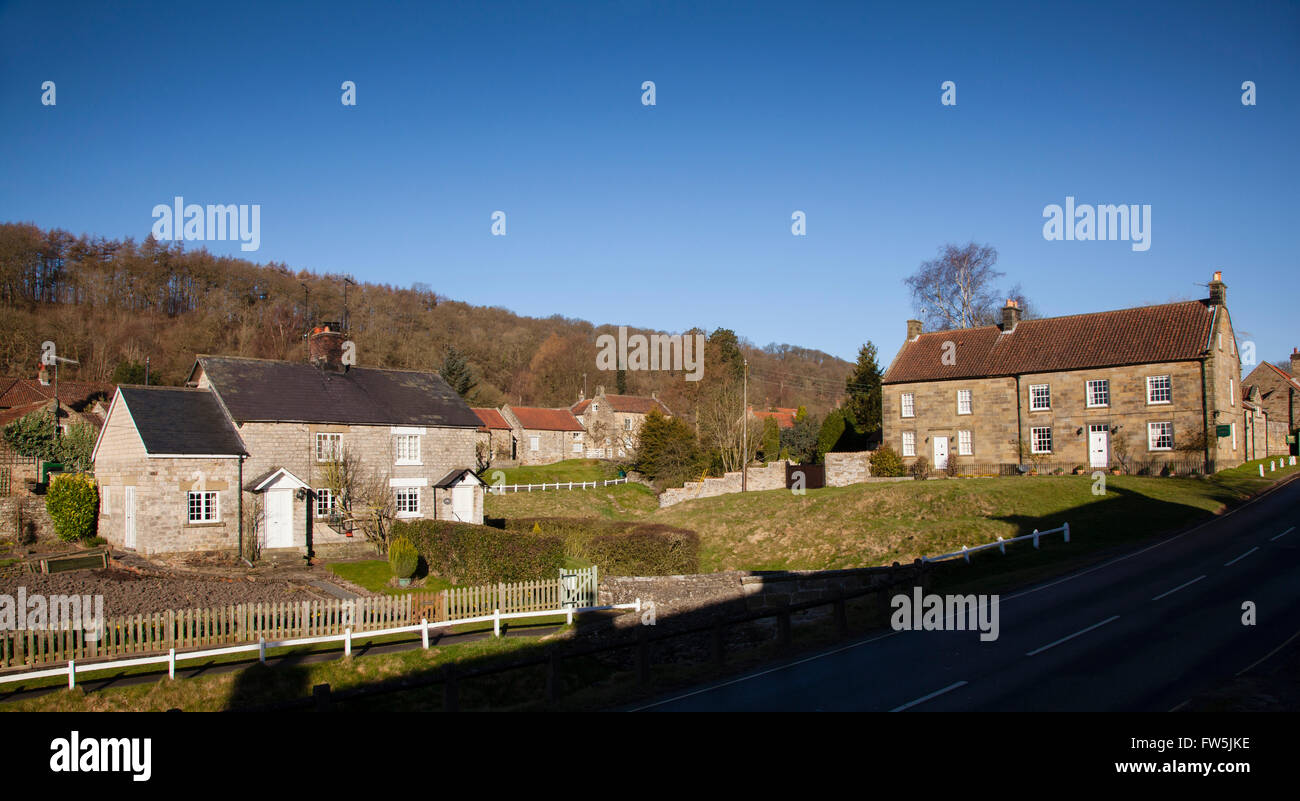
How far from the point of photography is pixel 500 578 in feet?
82.9

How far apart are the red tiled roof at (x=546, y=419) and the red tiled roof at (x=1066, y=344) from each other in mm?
34821

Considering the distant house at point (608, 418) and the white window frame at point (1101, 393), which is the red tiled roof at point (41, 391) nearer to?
the distant house at point (608, 418)

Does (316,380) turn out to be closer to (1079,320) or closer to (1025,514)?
(1025,514)

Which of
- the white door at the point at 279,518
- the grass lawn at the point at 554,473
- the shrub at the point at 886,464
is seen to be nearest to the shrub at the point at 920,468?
the shrub at the point at 886,464

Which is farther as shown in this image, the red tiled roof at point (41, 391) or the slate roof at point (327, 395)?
the red tiled roof at point (41, 391)

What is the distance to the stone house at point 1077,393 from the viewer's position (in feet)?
115

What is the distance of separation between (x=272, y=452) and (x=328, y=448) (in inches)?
90.5

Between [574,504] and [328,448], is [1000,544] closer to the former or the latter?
[328,448]

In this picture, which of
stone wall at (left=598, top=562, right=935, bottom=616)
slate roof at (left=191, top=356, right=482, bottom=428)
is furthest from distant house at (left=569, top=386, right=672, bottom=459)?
stone wall at (left=598, top=562, right=935, bottom=616)

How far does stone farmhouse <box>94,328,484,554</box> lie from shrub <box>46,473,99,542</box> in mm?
590

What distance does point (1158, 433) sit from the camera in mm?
35750

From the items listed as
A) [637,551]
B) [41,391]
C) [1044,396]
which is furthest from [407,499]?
[1044,396]

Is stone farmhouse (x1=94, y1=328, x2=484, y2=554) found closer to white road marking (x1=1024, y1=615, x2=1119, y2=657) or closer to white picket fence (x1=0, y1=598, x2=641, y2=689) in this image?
white picket fence (x1=0, y1=598, x2=641, y2=689)

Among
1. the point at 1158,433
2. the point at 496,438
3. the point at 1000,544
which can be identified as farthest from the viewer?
the point at 496,438
